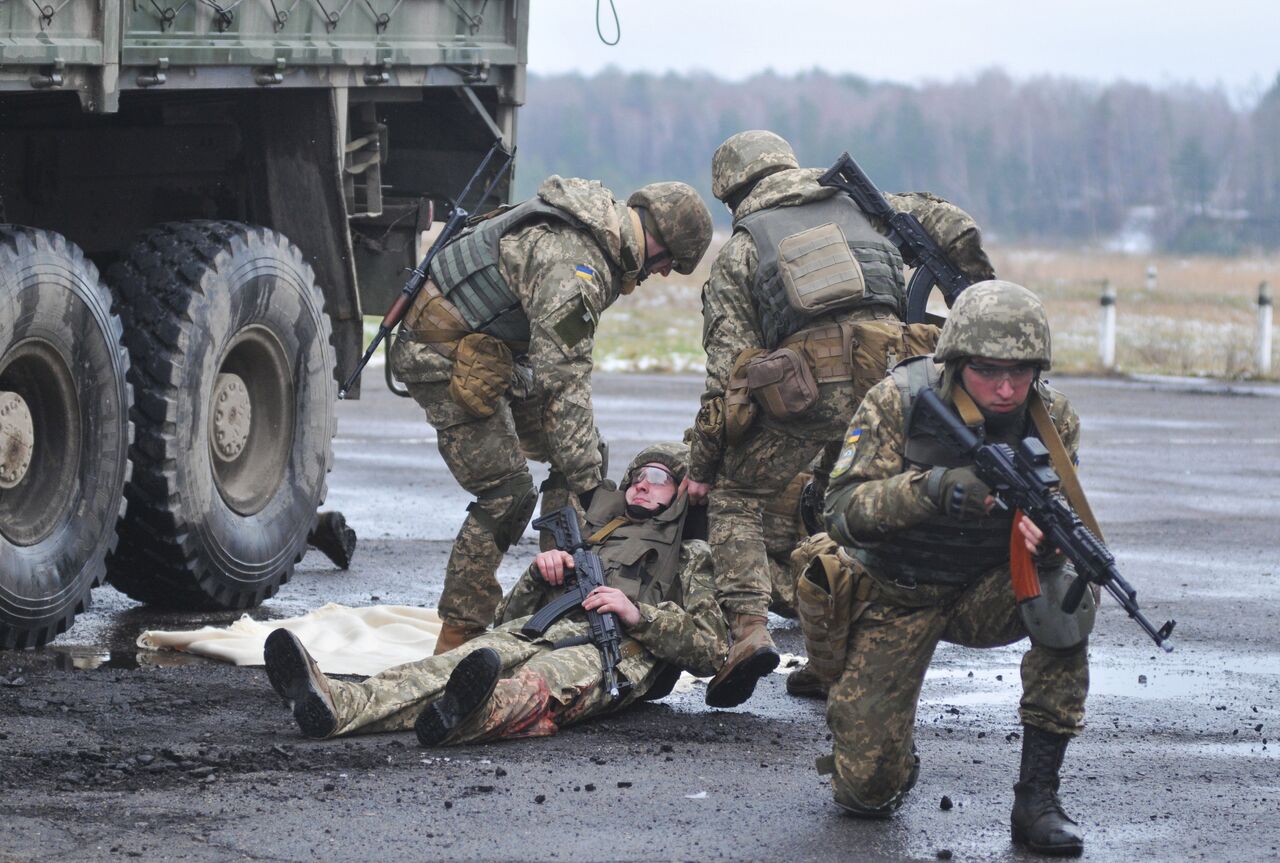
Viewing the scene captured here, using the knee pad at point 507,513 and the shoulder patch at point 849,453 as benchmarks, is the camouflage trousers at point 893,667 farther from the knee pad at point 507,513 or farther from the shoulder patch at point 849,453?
the knee pad at point 507,513

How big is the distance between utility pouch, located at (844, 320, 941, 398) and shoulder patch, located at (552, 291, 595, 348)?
0.88m

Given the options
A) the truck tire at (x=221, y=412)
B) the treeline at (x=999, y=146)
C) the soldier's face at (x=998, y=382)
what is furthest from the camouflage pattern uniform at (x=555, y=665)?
the treeline at (x=999, y=146)

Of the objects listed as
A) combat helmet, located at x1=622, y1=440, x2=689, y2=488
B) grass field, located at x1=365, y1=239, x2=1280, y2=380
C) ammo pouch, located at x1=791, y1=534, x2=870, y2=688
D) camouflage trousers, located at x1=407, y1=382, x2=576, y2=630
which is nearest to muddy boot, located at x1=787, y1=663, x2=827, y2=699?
combat helmet, located at x1=622, y1=440, x2=689, y2=488

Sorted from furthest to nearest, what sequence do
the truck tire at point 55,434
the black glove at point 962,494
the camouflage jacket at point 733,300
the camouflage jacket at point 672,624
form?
the camouflage jacket at point 733,300, the truck tire at point 55,434, the camouflage jacket at point 672,624, the black glove at point 962,494

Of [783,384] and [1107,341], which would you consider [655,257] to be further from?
[1107,341]

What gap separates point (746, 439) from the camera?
21.1ft

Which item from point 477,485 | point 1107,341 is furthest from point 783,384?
point 1107,341

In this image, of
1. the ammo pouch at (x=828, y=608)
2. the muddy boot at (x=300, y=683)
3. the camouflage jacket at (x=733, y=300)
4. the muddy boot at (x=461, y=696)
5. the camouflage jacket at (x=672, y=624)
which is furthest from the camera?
the camouflage jacket at (x=733, y=300)

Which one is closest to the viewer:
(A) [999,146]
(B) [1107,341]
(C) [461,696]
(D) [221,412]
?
(C) [461,696]

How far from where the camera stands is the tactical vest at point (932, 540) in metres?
4.67

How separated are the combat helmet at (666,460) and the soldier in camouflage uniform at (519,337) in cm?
12

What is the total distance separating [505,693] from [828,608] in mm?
1004

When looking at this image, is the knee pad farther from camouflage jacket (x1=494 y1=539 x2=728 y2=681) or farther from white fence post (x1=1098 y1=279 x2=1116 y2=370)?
white fence post (x1=1098 y1=279 x2=1116 y2=370)

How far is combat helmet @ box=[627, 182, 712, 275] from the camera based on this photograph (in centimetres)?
652
